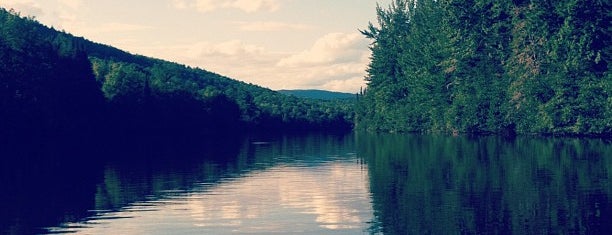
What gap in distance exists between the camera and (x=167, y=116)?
600ft

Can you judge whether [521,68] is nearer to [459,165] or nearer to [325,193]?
[459,165]

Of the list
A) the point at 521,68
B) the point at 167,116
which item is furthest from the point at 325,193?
the point at 167,116

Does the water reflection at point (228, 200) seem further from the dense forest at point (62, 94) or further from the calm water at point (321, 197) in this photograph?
the dense forest at point (62, 94)

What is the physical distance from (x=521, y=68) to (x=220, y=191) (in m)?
73.8

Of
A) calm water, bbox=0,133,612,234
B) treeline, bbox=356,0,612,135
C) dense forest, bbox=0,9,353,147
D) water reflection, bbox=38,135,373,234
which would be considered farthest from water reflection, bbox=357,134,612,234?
dense forest, bbox=0,9,353,147

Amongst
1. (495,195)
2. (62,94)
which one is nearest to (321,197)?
(495,195)

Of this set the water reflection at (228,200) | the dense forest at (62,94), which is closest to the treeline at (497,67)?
the water reflection at (228,200)

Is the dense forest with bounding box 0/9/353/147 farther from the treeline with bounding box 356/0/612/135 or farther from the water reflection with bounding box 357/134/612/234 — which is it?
the water reflection with bounding box 357/134/612/234

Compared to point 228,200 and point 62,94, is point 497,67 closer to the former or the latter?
point 62,94

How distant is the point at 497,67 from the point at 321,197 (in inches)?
3315

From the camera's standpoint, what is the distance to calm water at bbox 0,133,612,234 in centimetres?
2784

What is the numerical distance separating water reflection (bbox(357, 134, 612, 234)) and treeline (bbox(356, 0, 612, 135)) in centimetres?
3785

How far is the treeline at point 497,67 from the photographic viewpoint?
311 ft

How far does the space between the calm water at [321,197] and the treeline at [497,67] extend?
3683cm
